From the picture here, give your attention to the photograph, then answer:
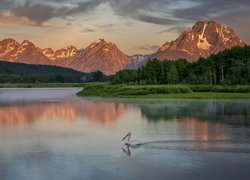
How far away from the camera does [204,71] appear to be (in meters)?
125

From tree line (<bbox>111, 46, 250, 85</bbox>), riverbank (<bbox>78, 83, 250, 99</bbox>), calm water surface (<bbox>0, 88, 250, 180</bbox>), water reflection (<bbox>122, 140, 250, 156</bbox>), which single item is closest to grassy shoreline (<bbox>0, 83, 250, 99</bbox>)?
riverbank (<bbox>78, 83, 250, 99</bbox>)

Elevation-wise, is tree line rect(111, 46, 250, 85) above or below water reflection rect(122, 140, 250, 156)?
above

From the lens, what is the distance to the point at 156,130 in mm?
37250

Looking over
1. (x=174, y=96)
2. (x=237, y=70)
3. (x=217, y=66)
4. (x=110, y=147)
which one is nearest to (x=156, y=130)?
(x=110, y=147)

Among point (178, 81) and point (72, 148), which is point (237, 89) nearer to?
point (178, 81)

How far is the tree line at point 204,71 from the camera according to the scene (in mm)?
109963

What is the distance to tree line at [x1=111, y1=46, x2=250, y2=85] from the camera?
10996 cm

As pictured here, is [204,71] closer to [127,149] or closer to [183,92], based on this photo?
[183,92]

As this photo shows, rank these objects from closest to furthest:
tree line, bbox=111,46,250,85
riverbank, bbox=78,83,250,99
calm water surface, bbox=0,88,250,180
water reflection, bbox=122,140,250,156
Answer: calm water surface, bbox=0,88,250,180 < water reflection, bbox=122,140,250,156 < riverbank, bbox=78,83,250,99 < tree line, bbox=111,46,250,85

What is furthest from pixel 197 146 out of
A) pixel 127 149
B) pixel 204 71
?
pixel 204 71

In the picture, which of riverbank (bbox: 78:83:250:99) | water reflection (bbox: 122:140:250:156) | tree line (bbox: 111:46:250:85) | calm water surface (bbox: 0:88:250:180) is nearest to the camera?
calm water surface (bbox: 0:88:250:180)

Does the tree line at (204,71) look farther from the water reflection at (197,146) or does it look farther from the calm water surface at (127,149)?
the water reflection at (197,146)

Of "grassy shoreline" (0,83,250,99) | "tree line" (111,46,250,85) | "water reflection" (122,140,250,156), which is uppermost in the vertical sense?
"tree line" (111,46,250,85)

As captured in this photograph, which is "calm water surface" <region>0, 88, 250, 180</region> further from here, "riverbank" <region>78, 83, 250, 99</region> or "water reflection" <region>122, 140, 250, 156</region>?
"riverbank" <region>78, 83, 250, 99</region>
